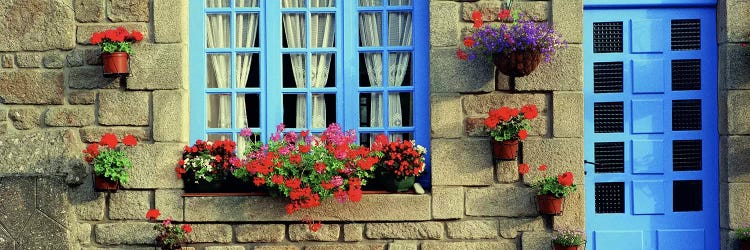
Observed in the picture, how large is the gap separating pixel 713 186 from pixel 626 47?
1.16m

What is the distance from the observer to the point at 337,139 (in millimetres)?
6105

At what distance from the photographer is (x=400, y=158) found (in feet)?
19.7

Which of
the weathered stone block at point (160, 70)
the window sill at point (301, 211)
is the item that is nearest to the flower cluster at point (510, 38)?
the window sill at point (301, 211)

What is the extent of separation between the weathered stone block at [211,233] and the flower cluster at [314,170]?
0.41 meters

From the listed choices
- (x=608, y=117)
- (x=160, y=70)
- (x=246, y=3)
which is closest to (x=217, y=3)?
(x=246, y=3)

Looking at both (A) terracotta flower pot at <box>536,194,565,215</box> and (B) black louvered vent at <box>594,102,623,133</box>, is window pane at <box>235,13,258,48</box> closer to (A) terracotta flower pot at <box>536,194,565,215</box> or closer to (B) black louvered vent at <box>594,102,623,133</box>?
(A) terracotta flower pot at <box>536,194,565,215</box>

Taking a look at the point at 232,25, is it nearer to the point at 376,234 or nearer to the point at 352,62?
the point at 352,62

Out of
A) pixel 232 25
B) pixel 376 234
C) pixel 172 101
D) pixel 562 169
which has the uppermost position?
pixel 232 25

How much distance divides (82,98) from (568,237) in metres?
3.49

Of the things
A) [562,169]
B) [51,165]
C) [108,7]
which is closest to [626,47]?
[562,169]

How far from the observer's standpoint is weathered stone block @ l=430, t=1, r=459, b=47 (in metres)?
6.19

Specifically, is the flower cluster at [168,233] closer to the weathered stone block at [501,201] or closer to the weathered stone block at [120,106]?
the weathered stone block at [120,106]

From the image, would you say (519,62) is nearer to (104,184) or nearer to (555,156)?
(555,156)

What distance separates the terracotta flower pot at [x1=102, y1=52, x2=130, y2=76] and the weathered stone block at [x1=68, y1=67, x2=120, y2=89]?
15cm
